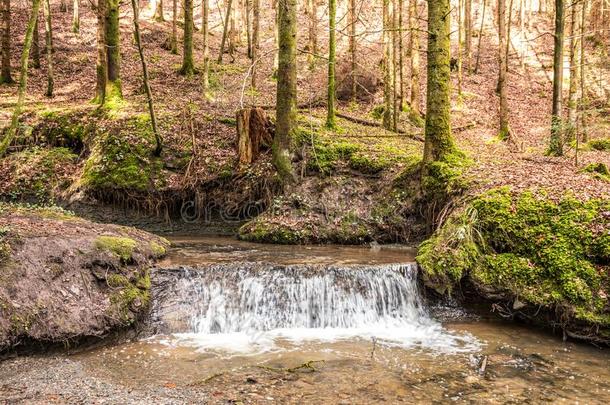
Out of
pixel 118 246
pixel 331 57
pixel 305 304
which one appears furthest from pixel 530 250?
pixel 331 57

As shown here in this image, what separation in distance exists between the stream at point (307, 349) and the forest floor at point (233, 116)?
2864 millimetres

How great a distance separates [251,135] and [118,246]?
5.98 m

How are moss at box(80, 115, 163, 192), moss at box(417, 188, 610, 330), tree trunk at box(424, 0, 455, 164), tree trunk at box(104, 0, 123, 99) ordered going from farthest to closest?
1. tree trunk at box(104, 0, 123, 99)
2. moss at box(80, 115, 163, 192)
3. tree trunk at box(424, 0, 455, 164)
4. moss at box(417, 188, 610, 330)

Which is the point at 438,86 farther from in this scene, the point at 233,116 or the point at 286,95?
the point at 233,116

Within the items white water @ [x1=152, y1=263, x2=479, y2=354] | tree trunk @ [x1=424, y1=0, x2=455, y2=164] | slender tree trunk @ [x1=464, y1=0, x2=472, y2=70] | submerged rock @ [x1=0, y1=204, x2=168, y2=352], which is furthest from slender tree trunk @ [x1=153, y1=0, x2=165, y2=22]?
white water @ [x1=152, y1=263, x2=479, y2=354]

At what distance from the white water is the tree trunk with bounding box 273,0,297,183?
4.53 metres

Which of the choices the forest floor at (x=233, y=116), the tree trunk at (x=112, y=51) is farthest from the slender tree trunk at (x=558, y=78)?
the tree trunk at (x=112, y=51)

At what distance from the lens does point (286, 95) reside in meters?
12.3

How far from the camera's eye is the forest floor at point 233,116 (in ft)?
39.2

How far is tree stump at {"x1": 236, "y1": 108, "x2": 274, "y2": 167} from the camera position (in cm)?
1280

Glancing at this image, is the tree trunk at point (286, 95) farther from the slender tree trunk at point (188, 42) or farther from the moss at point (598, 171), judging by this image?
the slender tree trunk at point (188, 42)

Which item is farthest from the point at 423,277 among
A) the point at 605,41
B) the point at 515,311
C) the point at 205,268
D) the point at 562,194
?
the point at 605,41

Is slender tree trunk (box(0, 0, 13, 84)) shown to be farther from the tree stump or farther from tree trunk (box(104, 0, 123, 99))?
the tree stump

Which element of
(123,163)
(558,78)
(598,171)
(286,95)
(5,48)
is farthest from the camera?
(5,48)
